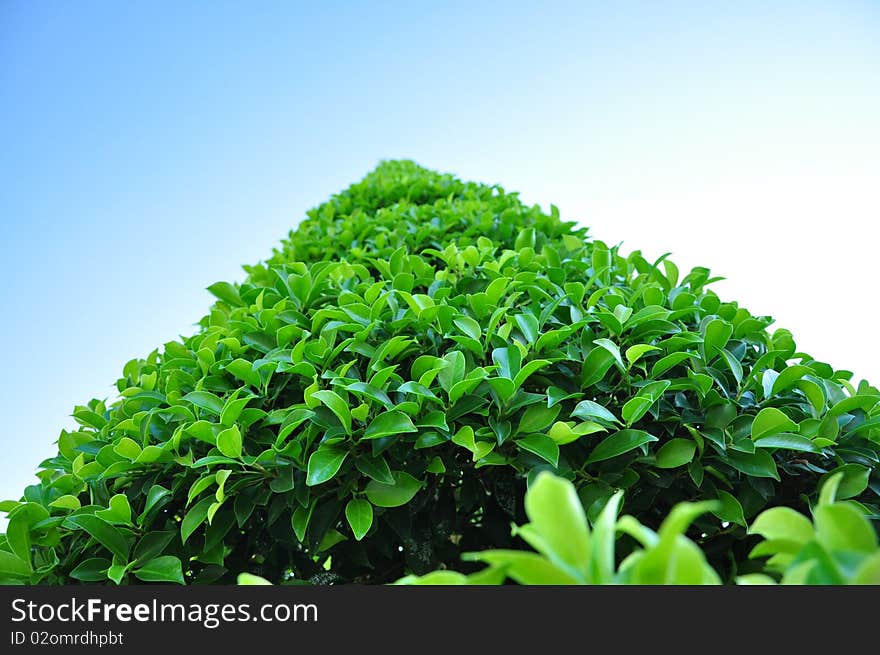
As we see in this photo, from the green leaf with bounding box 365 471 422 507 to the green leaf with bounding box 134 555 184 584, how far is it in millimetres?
482

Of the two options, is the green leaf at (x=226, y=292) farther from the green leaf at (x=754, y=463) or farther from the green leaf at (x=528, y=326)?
the green leaf at (x=754, y=463)

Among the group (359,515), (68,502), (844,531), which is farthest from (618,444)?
(68,502)

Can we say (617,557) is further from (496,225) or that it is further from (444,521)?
(496,225)

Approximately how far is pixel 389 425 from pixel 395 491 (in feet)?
0.52

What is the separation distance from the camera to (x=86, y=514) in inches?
56.4

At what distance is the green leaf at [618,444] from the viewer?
1377mm

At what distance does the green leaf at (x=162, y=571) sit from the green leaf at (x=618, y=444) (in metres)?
0.99

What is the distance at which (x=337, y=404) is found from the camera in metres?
1.36

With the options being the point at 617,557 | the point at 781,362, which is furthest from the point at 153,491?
the point at 781,362

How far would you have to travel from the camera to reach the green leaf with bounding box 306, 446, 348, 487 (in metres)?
1.31

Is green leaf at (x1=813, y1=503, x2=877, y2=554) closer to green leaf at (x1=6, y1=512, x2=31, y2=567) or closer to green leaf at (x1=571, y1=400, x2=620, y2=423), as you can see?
green leaf at (x1=571, y1=400, x2=620, y2=423)

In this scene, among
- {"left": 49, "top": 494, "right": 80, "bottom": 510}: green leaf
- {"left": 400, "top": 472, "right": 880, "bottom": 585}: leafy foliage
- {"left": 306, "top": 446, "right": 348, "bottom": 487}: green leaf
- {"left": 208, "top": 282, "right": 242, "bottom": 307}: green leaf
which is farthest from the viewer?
{"left": 208, "top": 282, "right": 242, "bottom": 307}: green leaf

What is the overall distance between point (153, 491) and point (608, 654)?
3.95ft

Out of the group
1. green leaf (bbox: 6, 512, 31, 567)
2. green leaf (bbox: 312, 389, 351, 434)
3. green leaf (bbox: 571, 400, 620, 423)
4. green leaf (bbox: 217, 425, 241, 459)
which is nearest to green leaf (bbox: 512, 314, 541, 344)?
green leaf (bbox: 571, 400, 620, 423)
